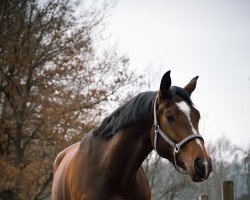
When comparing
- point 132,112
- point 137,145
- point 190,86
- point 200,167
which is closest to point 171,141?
point 200,167

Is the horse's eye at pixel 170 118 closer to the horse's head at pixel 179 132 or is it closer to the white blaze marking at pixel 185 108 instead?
the horse's head at pixel 179 132

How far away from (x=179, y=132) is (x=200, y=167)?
1.46 ft

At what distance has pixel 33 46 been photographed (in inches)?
554

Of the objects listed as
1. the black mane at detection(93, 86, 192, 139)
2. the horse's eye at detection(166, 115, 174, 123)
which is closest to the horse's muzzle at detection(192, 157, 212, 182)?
the horse's eye at detection(166, 115, 174, 123)

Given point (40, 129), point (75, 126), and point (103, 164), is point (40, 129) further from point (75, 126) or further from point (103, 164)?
point (103, 164)

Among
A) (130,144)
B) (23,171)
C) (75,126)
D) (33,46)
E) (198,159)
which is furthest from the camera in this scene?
(33,46)

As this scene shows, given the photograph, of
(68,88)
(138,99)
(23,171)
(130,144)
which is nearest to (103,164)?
(130,144)

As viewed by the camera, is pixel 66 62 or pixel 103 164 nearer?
pixel 103 164

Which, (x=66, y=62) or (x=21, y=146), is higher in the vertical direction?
(x=66, y=62)

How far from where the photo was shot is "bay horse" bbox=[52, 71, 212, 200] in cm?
351

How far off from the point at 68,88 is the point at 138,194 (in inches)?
412

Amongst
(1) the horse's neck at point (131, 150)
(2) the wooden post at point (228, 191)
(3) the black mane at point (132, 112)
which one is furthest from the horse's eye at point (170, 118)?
(2) the wooden post at point (228, 191)

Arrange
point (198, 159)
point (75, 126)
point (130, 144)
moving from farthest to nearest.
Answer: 1. point (75, 126)
2. point (130, 144)
3. point (198, 159)

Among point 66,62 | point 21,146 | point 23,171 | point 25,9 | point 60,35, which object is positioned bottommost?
point 23,171
